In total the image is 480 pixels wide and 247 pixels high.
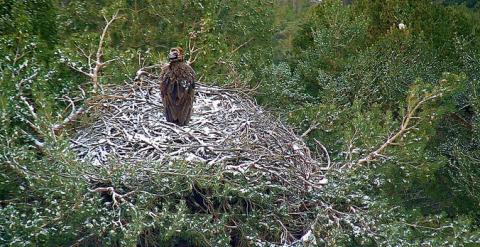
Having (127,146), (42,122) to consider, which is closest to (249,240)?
(127,146)

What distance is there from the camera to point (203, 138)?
533 cm

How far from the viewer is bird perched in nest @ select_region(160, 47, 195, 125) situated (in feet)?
18.2

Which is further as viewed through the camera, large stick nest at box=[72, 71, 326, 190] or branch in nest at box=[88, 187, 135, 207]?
large stick nest at box=[72, 71, 326, 190]

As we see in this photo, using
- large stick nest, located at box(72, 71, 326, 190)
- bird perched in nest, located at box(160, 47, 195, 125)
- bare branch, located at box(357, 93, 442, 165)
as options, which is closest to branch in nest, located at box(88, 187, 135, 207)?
large stick nest, located at box(72, 71, 326, 190)

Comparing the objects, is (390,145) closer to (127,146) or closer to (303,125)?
(303,125)

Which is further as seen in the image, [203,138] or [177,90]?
[177,90]

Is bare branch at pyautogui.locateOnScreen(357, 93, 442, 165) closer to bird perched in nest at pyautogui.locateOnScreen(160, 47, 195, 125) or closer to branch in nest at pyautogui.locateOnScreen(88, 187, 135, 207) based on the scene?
bird perched in nest at pyautogui.locateOnScreen(160, 47, 195, 125)

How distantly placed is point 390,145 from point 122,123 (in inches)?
78.6

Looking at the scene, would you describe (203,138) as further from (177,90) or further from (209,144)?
(177,90)

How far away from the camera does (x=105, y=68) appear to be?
6562mm

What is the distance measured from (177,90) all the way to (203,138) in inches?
22.2

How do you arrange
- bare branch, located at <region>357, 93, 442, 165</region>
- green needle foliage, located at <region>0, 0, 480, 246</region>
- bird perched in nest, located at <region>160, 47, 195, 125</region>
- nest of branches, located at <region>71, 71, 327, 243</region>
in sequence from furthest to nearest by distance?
1. bird perched in nest, located at <region>160, 47, 195, 125</region>
2. bare branch, located at <region>357, 93, 442, 165</region>
3. nest of branches, located at <region>71, 71, 327, 243</region>
4. green needle foliage, located at <region>0, 0, 480, 246</region>

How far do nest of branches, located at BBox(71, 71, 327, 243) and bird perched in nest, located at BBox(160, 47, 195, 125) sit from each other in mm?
87

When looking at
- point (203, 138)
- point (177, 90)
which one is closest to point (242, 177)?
point (203, 138)
